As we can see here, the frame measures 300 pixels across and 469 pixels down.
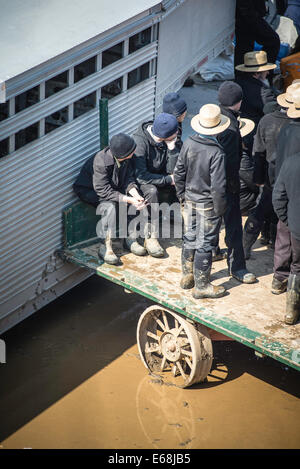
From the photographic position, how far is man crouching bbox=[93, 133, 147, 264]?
21.6ft

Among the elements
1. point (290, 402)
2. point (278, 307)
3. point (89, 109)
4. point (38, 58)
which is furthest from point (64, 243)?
point (290, 402)

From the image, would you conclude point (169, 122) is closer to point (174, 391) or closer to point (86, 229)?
point (86, 229)

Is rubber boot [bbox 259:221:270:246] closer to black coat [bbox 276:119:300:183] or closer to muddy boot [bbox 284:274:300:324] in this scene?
black coat [bbox 276:119:300:183]

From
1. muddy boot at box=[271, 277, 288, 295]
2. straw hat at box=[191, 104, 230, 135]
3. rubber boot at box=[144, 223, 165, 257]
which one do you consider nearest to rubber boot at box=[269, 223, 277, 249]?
muddy boot at box=[271, 277, 288, 295]

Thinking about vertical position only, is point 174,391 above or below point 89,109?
below

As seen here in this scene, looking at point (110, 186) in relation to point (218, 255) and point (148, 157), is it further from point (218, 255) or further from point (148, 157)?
point (218, 255)

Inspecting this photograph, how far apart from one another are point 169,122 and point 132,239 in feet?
4.58

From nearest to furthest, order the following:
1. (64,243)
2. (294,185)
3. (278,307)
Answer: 1. (294,185)
2. (278,307)
3. (64,243)

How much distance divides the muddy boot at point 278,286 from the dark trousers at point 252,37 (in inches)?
189

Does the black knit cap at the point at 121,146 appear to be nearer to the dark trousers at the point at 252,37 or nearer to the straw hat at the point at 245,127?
the straw hat at the point at 245,127

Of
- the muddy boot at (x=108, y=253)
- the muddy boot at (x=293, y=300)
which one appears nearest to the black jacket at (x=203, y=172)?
the muddy boot at (x=293, y=300)

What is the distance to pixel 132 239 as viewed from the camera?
7.18 meters

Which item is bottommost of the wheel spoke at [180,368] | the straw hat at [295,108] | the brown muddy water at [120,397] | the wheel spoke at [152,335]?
the brown muddy water at [120,397]

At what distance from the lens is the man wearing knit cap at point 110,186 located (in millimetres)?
6629
